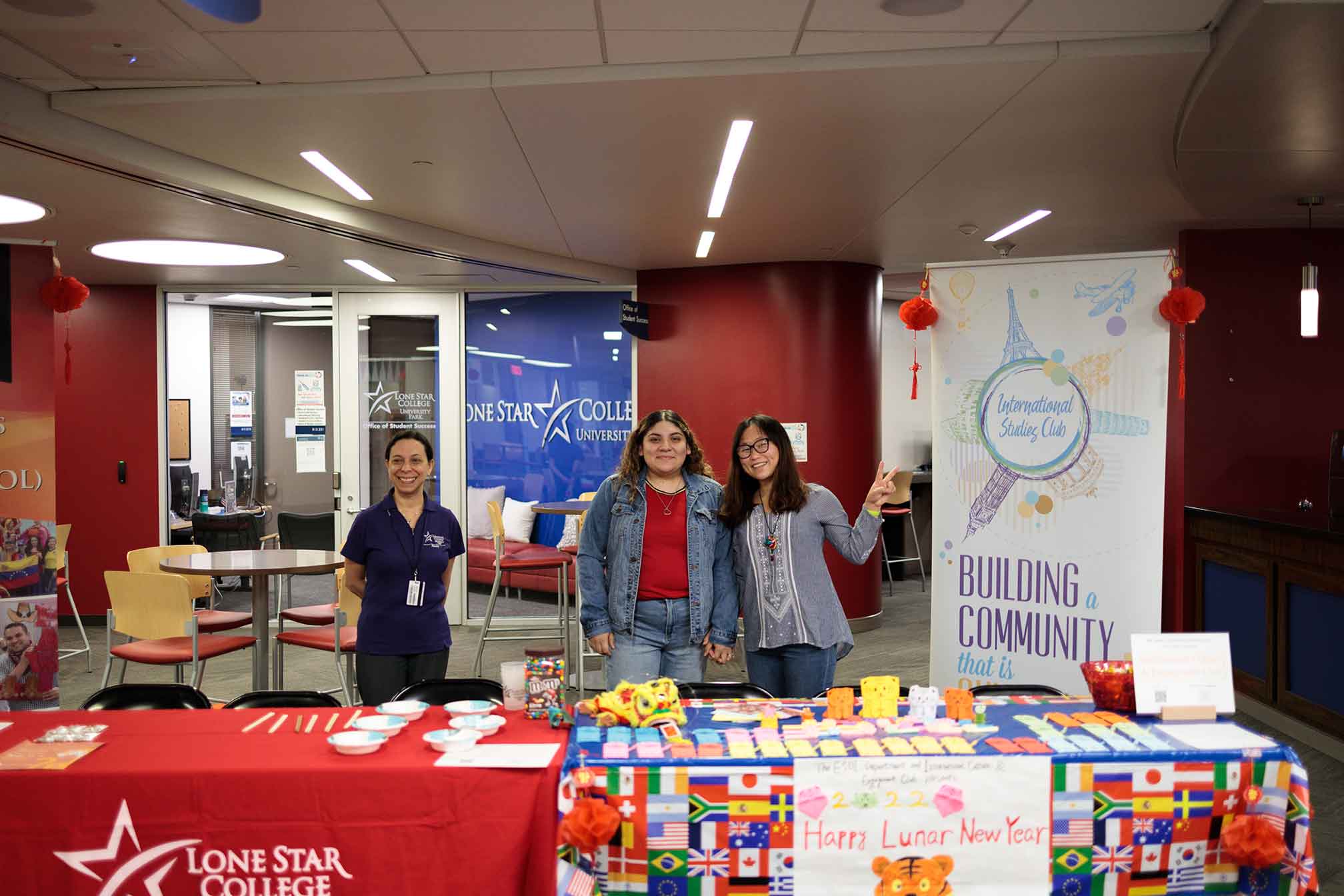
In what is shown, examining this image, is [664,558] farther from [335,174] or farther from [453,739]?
[335,174]

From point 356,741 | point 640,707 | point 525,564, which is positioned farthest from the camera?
point 525,564

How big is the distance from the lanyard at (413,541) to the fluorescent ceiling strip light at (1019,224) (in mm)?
4230

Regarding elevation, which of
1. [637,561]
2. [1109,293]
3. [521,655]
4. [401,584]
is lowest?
[521,655]

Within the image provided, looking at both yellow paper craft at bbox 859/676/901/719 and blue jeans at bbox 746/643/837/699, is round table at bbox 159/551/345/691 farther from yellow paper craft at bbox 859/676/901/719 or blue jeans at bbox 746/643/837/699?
yellow paper craft at bbox 859/676/901/719

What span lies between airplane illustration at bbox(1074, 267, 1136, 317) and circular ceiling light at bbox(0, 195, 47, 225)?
16.6 ft

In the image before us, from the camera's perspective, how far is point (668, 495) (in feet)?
11.7

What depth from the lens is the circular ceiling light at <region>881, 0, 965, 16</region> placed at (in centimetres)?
309

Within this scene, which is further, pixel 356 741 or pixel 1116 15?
pixel 1116 15

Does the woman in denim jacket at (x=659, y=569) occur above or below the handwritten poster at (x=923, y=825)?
above

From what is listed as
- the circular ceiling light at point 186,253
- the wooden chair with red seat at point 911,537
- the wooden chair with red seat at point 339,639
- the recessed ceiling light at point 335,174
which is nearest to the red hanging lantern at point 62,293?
the recessed ceiling light at point 335,174

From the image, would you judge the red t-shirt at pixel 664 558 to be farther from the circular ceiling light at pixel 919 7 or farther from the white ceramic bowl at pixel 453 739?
the circular ceiling light at pixel 919 7

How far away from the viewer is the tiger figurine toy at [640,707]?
269 cm

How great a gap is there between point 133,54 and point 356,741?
2487mm


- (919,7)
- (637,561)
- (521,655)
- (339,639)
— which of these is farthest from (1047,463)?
(521,655)
